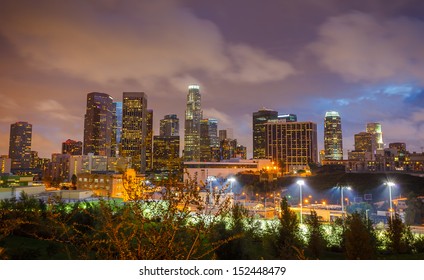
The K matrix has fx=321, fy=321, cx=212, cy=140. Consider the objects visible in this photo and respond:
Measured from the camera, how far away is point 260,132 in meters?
99.3

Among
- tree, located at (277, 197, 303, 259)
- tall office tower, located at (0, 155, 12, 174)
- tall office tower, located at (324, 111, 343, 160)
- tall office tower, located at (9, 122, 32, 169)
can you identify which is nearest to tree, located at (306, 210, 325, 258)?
tree, located at (277, 197, 303, 259)

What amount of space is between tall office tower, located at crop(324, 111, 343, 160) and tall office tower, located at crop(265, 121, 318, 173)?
7.96 meters

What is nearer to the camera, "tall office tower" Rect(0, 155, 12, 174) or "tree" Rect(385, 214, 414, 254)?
"tree" Rect(385, 214, 414, 254)

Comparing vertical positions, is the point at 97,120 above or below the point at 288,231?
above

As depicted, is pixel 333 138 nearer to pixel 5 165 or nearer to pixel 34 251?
pixel 5 165

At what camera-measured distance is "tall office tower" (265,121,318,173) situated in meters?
75.8

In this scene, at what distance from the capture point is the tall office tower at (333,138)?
205 ft

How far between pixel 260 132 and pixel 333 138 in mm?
38176

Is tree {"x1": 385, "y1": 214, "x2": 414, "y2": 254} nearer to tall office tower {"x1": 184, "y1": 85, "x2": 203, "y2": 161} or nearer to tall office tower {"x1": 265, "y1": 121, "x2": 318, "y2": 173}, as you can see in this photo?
tall office tower {"x1": 265, "y1": 121, "x2": 318, "y2": 173}

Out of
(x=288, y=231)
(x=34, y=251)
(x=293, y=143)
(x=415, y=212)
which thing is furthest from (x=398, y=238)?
(x=293, y=143)

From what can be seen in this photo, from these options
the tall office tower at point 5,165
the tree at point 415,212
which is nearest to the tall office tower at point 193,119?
the tall office tower at point 5,165

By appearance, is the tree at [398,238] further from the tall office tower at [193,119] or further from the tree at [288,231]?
the tall office tower at [193,119]
